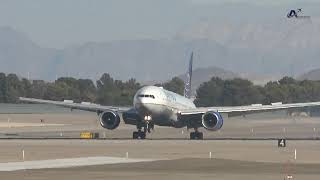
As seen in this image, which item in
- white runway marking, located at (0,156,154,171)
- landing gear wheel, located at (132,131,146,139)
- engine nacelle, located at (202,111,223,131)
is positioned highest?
engine nacelle, located at (202,111,223,131)

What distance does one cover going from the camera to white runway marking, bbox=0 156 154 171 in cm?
5406

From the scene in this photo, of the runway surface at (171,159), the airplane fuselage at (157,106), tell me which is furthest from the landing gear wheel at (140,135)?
the runway surface at (171,159)

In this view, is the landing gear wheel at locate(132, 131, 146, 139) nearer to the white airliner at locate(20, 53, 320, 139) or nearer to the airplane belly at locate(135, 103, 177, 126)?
the white airliner at locate(20, 53, 320, 139)

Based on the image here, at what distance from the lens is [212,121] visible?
92.9 metres

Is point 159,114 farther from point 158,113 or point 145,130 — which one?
point 145,130

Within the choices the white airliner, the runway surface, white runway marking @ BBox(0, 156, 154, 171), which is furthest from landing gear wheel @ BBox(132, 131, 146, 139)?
white runway marking @ BBox(0, 156, 154, 171)

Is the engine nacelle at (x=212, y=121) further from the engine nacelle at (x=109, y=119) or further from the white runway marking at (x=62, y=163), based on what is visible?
the white runway marking at (x=62, y=163)

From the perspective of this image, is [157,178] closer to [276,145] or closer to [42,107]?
[276,145]

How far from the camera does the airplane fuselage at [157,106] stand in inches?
3578

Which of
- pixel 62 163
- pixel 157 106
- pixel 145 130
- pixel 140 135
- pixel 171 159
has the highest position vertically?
pixel 157 106

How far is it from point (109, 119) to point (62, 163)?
3822 cm

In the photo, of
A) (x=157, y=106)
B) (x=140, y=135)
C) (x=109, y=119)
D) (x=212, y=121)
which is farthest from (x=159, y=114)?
(x=109, y=119)

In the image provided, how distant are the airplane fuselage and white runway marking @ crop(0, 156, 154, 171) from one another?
28.0m

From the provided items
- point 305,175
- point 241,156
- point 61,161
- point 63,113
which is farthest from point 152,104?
point 63,113
